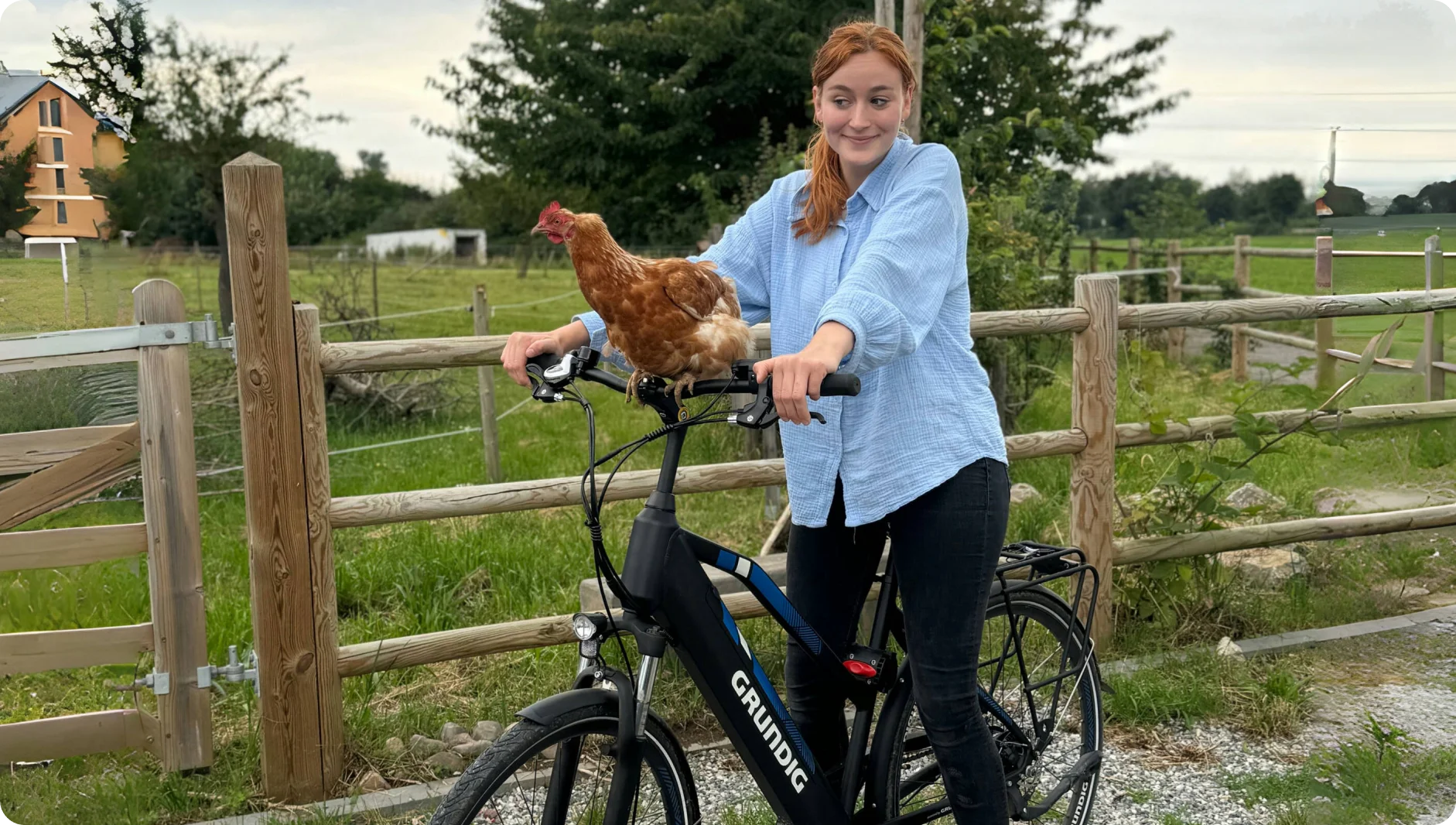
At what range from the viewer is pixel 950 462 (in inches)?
90.8

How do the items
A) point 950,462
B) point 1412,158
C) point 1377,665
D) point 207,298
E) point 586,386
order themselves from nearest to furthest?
point 950,462, point 1412,158, point 1377,665, point 586,386, point 207,298

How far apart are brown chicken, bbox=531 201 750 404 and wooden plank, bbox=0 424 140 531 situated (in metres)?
1.95

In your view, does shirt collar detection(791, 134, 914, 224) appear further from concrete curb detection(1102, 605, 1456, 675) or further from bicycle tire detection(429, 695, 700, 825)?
concrete curb detection(1102, 605, 1456, 675)

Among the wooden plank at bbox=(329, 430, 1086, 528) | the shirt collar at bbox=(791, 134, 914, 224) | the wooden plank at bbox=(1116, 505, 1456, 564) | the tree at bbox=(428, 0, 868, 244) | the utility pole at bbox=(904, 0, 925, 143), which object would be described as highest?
the tree at bbox=(428, 0, 868, 244)

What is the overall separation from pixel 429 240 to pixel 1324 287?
81.3 ft

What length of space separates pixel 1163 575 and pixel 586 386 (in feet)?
25.6

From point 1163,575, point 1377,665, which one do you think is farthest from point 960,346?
point 1377,665

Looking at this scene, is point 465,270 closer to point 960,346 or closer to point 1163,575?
point 1163,575

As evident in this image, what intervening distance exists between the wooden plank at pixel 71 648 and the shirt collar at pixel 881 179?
8.20 feet

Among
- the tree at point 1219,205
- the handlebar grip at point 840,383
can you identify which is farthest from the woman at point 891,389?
the tree at point 1219,205

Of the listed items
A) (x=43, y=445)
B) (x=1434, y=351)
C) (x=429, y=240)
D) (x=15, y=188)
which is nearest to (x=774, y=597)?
(x=43, y=445)

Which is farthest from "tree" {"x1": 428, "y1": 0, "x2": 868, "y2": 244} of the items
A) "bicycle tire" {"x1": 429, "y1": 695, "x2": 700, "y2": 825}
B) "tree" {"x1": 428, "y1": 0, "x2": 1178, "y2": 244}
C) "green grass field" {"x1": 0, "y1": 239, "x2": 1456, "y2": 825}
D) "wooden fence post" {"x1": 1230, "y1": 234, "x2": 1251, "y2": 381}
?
"bicycle tire" {"x1": 429, "y1": 695, "x2": 700, "y2": 825}

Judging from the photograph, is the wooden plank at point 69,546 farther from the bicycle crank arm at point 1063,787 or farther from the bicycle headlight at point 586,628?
the bicycle crank arm at point 1063,787

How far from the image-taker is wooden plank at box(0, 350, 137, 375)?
10.8ft
